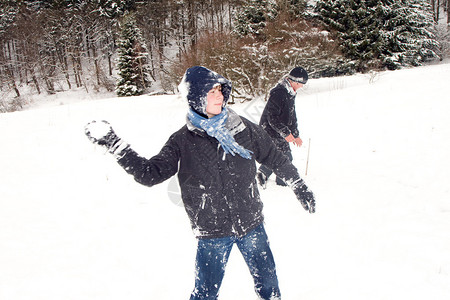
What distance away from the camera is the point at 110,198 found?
4.43m

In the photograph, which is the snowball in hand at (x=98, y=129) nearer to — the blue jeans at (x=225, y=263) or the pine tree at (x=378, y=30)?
the blue jeans at (x=225, y=263)

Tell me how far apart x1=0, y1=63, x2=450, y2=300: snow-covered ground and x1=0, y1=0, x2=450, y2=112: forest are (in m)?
7.52

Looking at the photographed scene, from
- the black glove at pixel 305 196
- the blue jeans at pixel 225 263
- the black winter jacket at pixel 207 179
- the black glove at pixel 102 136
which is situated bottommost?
the blue jeans at pixel 225 263

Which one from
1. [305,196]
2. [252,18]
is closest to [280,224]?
[305,196]

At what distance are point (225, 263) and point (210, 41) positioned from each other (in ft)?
45.0

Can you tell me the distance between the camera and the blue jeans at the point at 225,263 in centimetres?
176

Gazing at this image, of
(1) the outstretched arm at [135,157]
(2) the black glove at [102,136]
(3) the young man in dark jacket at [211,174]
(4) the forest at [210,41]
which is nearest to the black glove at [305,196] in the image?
(3) the young man in dark jacket at [211,174]

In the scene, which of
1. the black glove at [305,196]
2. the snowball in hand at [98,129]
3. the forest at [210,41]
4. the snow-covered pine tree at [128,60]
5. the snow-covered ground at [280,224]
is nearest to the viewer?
the snowball in hand at [98,129]

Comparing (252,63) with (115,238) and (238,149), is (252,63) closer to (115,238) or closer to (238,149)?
(115,238)

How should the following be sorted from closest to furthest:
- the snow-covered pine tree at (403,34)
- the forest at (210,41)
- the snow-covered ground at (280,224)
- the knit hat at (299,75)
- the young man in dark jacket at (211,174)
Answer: the young man in dark jacket at (211,174), the snow-covered ground at (280,224), the knit hat at (299,75), the forest at (210,41), the snow-covered pine tree at (403,34)

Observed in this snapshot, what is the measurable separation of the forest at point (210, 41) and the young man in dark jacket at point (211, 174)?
11.0 meters

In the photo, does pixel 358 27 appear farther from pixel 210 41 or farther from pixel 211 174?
pixel 211 174

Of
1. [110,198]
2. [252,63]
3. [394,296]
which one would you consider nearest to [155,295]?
[394,296]

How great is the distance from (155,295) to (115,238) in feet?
3.73
